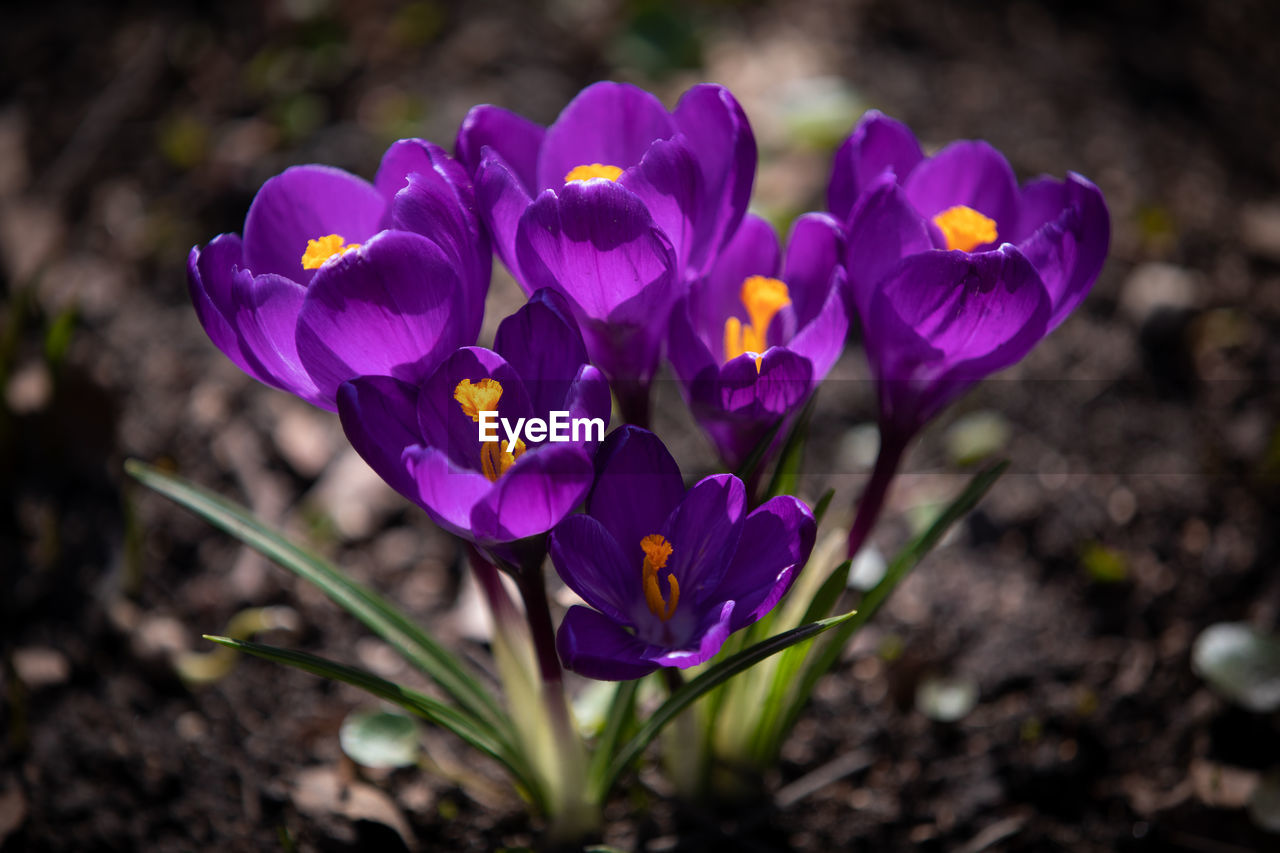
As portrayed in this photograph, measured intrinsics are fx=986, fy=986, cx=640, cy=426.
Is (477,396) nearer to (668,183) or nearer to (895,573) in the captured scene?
(668,183)

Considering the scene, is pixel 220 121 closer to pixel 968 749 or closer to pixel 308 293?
pixel 308 293

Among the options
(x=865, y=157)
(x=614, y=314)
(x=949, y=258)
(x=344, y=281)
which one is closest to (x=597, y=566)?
(x=614, y=314)

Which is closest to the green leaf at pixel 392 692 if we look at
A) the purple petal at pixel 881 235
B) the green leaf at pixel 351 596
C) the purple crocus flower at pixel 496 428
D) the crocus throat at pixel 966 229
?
the green leaf at pixel 351 596

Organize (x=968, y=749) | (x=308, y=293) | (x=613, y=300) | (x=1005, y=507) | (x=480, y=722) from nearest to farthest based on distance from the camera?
(x=308, y=293)
(x=613, y=300)
(x=480, y=722)
(x=968, y=749)
(x=1005, y=507)

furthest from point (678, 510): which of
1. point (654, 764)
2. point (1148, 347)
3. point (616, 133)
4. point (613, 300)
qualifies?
point (1148, 347)

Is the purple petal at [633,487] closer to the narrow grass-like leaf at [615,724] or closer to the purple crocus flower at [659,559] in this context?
the purple crocus flower at [659,559]

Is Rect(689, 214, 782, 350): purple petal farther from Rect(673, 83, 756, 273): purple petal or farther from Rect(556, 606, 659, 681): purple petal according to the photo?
Rect(556, 606, 659, 681): purple petal

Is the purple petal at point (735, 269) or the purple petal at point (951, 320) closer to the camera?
the purple petal at point (951, 320)
